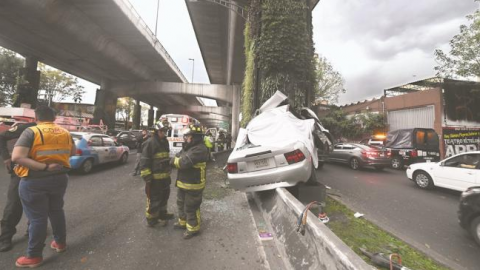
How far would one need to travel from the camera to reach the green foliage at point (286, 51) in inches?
353

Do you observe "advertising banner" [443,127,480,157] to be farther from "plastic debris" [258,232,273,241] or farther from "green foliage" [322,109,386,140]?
"plastic debris" [258,232,273,241]

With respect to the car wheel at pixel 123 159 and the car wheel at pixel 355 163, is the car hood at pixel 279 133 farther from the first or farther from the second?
the car wheel at pixel 355 163

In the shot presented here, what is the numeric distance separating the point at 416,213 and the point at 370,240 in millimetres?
2746

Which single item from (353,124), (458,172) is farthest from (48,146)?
(353,124)

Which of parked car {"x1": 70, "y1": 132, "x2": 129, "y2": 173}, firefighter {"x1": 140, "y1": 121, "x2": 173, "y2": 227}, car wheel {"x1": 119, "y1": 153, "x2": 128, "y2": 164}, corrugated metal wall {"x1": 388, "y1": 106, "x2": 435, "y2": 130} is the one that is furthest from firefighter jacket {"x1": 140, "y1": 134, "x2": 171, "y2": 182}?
corrugated metal wall {"x1": 388, "y1": 106, "x2": 435, "y2": 130}

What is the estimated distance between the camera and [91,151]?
26.7 feet

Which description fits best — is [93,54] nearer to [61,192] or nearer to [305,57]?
[305,57]

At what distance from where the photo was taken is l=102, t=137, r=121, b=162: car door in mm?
9161

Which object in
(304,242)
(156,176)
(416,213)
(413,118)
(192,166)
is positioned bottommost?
(416,213)

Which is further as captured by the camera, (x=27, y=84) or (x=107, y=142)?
(x=27, y=84)

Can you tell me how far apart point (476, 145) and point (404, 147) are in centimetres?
642

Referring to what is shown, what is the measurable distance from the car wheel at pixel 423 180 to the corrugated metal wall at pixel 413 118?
11.6 meters

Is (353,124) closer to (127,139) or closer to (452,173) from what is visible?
(452,173)

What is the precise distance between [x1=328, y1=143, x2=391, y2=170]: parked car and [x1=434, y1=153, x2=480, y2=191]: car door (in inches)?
142
